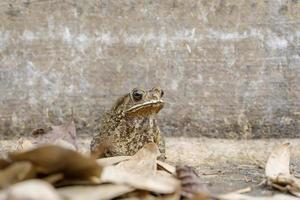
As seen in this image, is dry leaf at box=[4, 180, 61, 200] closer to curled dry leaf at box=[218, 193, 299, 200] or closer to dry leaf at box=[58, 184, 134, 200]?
dry leaf at box=[58, 184, 134, 200]

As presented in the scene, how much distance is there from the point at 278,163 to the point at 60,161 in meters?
1.37

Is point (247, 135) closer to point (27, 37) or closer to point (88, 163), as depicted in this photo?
point (27, 37)

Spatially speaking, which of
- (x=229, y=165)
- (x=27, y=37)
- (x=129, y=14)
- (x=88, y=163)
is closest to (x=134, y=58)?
(x=129, y=14)

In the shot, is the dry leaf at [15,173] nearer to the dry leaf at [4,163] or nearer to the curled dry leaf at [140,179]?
the dry leaf at [4,163]

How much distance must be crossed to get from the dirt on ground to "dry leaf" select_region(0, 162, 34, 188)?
5.40ft

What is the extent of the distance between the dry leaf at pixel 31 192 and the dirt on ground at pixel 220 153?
5.82 feet

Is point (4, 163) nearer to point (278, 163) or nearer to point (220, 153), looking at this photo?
point (278, 163)

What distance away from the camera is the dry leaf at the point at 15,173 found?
6.05 feet

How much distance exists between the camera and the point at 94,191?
2.01m

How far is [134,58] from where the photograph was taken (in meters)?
4.43

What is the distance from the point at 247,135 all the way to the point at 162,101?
0.59m

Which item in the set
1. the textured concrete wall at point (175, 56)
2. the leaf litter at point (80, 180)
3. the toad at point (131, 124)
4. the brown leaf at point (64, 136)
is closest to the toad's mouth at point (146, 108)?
the toad at point (131, 124)

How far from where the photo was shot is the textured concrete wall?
4402mm

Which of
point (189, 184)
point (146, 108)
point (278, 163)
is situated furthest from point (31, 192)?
point (146, 108)
